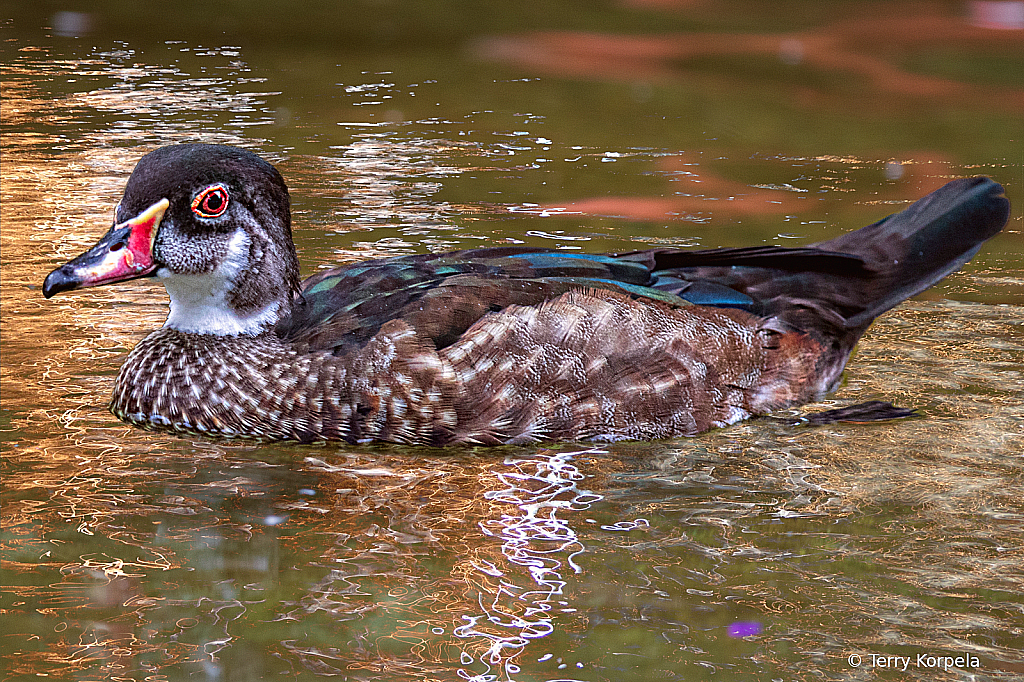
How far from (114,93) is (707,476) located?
7.75 metres

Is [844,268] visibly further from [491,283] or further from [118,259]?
[118,259]

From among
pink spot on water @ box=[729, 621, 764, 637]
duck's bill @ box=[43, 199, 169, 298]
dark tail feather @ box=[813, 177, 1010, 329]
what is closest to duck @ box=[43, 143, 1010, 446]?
duck's bill @ box=[43, 199, 169, 298]

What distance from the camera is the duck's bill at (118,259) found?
5.52 metres

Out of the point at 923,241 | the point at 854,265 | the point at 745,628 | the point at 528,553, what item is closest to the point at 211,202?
the point at 528,553

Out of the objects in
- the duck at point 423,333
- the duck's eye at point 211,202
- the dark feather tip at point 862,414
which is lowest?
the dark feather tip at point 862,414

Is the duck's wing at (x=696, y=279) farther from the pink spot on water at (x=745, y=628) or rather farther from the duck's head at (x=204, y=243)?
the pink spot on water at (x=745, y=628)

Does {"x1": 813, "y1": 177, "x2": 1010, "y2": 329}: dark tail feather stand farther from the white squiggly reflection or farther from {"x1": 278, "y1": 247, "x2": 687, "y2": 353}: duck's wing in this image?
the white squiggly reflection

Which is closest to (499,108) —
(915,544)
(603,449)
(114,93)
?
(114,93)

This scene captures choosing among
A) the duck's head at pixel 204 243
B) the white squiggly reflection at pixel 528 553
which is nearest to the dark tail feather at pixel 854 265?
the white squiggly reflection at pixel 528 553

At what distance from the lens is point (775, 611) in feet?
15.1

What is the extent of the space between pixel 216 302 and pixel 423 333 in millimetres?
979

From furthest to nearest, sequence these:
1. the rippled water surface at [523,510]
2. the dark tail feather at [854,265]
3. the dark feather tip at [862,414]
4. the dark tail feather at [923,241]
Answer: the dark tail feather at [923,241], the dark tail feather at [854,265], the dark feather tip at [862,414], the rippled water surface at [523,510]

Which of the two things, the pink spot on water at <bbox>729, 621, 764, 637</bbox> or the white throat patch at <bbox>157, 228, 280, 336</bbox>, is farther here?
the white throat patch at <bbox>157, 228, 280, 336</bbox>

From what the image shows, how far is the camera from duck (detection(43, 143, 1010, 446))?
5590mm
